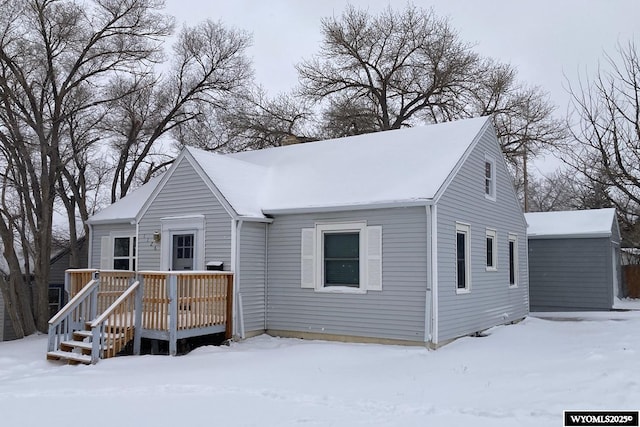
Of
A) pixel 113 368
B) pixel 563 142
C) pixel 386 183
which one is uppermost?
pixel 563 142

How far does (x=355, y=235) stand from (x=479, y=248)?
3261 millimetres

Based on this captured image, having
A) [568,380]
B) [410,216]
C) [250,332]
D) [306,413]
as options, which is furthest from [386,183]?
[306,413]

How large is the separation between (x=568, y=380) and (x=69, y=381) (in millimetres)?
7045

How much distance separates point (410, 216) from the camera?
10.8 meters

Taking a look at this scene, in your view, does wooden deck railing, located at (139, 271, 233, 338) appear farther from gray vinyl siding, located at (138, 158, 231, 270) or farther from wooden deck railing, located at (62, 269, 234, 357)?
gray vinyl siding, located at (138, 158, 231, 270)

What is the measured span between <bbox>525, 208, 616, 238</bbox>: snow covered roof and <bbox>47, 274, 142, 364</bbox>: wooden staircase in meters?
13.1

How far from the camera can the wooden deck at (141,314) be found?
1012cm

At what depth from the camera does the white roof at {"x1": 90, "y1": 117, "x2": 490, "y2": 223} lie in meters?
11.4

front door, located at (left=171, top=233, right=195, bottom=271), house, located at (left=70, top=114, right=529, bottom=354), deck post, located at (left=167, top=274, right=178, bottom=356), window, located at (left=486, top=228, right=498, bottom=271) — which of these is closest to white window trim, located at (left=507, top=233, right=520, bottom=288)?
house, located at (left=70, top=114, right=529, bottom=354)

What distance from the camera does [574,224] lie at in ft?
60.3

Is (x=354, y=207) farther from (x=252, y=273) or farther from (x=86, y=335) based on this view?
(x=86, y=335)

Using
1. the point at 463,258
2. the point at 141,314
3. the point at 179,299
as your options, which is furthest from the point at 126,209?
the point at 463,258

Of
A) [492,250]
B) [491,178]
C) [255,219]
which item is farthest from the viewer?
[491,178]

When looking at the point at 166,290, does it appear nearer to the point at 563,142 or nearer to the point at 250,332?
the point at 250,332
